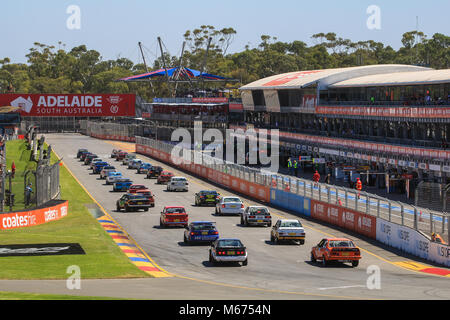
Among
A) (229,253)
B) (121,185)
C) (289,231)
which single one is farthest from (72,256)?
(121,185)

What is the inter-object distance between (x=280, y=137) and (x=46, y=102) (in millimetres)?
71572

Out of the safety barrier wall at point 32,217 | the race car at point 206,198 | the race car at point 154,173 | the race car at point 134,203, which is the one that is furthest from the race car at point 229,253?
the race car at point 154,173

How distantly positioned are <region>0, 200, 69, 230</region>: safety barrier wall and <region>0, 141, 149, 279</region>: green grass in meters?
0.57

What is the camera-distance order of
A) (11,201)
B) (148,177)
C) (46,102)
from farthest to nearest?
(46,102)
(148,177)
(11,201)

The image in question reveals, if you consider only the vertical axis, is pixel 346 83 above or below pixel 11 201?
above

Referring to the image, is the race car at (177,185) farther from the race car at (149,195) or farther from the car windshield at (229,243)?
the car windshield at (229,243)

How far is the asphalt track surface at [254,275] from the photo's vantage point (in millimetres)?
26438

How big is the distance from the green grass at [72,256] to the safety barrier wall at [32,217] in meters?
0.57

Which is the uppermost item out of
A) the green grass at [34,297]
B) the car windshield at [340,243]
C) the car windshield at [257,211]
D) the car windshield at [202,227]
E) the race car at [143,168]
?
the green grass at [34,297]

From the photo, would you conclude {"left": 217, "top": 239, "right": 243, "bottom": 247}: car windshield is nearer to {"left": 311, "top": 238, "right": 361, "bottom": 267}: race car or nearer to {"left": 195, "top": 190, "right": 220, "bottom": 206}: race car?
{"left": 311, "top": 238, "right": 361, "bottom": 267}: race car

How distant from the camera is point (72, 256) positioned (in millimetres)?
35281

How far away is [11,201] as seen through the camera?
44469mm

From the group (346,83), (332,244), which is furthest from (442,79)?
(332,244)

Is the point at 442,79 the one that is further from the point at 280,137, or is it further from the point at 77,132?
the point at 77,132
